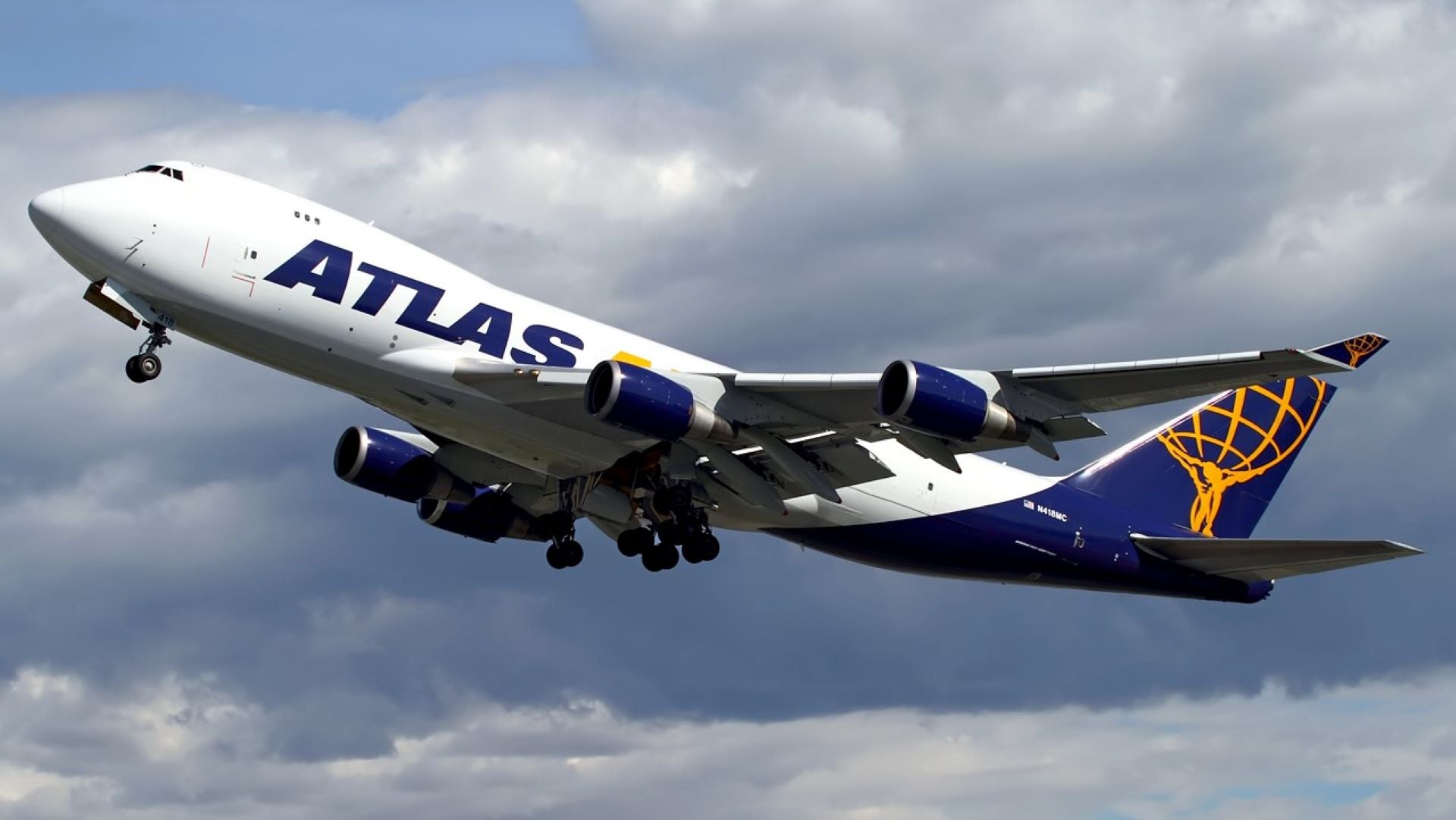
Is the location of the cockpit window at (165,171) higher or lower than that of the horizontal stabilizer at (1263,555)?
higher

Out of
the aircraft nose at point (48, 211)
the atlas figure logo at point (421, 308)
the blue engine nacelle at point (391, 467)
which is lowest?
the blue engine nacelle at point (391, 467)

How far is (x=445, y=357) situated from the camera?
35875mm

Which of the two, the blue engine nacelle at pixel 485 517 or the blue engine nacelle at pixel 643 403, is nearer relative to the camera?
the blue engine nacelle at pixel 643 403

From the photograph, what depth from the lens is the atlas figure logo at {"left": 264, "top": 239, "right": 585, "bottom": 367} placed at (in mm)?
35312

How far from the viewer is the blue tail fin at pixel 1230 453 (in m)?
47.8

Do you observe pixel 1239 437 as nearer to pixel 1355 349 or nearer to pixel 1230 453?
pixel 1230 453

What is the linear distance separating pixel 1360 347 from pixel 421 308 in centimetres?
1801

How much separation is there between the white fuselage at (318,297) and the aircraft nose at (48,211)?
0.03 metres

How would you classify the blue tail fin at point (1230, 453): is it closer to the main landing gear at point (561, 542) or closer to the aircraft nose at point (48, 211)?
the main landing gear at point (561, 542)

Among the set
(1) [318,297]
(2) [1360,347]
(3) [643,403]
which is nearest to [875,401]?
(3) [643,403]

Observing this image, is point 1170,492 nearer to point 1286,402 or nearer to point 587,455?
point 1286,402

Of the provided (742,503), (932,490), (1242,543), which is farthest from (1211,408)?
(742,503)

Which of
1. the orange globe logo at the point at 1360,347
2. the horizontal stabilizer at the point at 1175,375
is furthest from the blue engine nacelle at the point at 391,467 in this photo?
the orange globe logo at the point at 1360,347

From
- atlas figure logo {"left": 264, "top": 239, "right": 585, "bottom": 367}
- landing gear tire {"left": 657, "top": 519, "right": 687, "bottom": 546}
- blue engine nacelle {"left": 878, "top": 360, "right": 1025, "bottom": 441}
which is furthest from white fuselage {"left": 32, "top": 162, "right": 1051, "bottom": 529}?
blue engine nacelle {"left": 878, "top": 360, "right": 1025, "bottom": 441}
